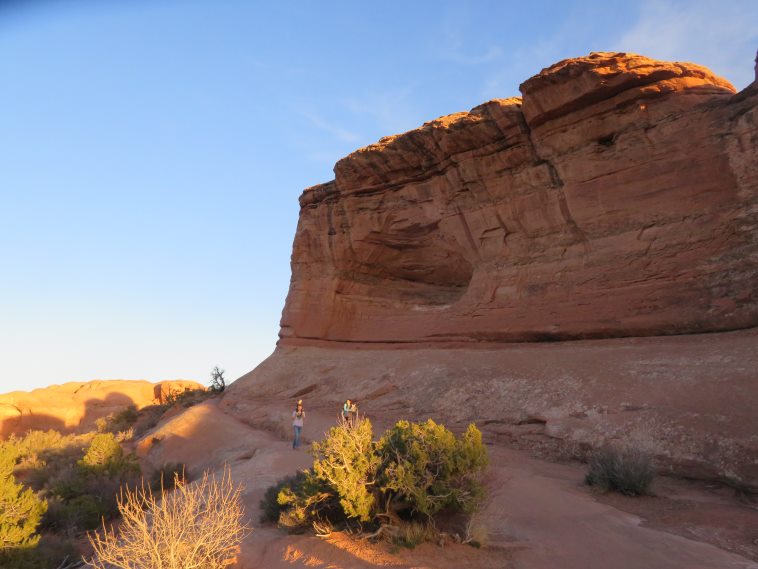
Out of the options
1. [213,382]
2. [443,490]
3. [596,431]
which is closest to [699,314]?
[596,431]

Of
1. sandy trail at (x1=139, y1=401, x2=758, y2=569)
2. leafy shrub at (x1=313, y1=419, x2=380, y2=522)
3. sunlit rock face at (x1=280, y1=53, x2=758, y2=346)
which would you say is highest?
sunlit rock face at (x1=280, y1=53, x2=758, y2=346)

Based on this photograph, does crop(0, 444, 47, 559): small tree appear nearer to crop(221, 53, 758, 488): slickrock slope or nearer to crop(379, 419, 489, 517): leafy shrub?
crop(379, 419, 489, 517): leafy shrub

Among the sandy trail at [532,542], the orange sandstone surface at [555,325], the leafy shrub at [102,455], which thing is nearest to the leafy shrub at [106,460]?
the leafy shrub at [102,455]

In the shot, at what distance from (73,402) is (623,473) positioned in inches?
1761

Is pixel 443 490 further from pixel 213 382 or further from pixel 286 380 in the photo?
pixel 213 382

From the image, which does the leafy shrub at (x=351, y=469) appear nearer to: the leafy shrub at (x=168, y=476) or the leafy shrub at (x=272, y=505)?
the leafy shrub at (x=272, y=505)

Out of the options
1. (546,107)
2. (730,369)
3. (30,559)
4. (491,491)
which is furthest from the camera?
(546,107)

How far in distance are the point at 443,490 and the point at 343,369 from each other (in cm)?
1542

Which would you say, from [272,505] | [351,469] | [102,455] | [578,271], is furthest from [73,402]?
[351,469]

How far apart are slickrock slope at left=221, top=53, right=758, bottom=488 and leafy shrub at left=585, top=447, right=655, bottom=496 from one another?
3.08 feet

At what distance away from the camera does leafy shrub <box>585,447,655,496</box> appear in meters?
8.35

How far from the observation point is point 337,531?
639 centimetres

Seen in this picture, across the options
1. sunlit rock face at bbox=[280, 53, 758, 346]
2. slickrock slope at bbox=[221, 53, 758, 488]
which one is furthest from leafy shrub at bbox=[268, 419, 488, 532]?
sunlit rock face at bbox=[280, 53, 758, 346]

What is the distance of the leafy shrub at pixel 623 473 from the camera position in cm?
835
